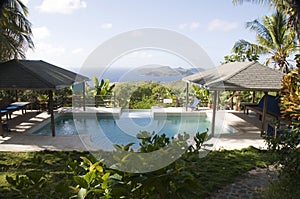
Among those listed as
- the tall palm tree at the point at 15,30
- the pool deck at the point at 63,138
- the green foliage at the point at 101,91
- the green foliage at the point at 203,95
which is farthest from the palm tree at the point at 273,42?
the tall palm tree at the point at 15,30

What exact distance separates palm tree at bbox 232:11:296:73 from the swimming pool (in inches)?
344

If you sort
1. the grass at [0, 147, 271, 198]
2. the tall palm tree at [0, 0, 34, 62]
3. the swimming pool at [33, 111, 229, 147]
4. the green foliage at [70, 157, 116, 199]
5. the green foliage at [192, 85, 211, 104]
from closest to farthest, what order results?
the green foliage at [70, 157, 116, 199] < the grass at [0, 147, 271, 198] < the swimming pool at [33, 111, 229, 147] < the tall palm tree at [0, 0, 34, 62] < the green foliage at [192, 85, 211, 104]

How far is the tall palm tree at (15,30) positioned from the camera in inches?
447

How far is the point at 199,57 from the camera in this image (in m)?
5.58

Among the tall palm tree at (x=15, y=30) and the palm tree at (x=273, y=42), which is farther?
the palm tree at (x=273, y=42)

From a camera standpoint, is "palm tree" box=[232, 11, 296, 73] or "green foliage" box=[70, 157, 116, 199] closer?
"green foliage" box=[70, 157, 116, 199]

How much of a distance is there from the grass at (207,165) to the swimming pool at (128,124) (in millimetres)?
3254

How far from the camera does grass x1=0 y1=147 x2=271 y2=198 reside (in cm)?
520

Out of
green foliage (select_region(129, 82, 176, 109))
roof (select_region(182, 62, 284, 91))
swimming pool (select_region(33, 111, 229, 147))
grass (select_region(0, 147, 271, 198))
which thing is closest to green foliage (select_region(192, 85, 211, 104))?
swimming pool (select_region(33, 111, 229, 147))

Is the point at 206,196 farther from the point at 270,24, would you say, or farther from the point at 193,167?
the point at 270,24

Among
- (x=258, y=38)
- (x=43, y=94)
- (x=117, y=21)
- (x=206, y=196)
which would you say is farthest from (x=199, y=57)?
(x=258, y=38)

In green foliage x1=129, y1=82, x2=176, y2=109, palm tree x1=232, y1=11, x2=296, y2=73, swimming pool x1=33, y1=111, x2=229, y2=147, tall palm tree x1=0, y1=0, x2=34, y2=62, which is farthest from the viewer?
palm tree x1=232, y1=11, x2=296, y2=73

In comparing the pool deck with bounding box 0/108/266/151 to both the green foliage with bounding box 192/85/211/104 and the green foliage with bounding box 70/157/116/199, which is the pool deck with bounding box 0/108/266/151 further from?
the green foliage with bounding box 70/157/116/199

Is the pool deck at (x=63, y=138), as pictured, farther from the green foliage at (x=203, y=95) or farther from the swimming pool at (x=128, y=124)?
the green foliage at (x=203, y=95)
